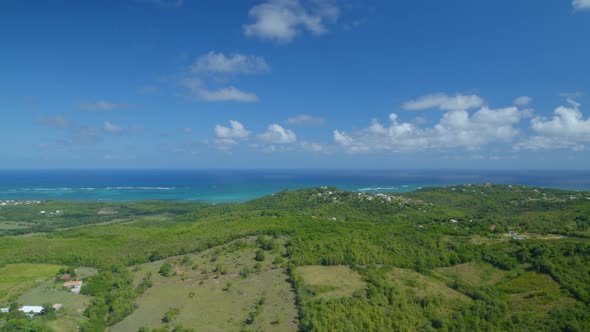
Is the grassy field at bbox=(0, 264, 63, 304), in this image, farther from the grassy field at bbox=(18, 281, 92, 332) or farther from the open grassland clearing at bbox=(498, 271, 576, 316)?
the open grassland clearing at bbox=(498, 271, 576, 316)

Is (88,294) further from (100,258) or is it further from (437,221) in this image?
(437,221)

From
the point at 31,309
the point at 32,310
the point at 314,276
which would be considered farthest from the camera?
the point at 314,276

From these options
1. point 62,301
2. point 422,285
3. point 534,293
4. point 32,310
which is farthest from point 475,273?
point 32,310

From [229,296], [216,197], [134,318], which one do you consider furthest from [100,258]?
[216,197]

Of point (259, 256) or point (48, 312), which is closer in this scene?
point (48, 312)

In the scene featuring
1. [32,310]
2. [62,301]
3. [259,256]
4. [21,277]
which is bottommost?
[62,301]

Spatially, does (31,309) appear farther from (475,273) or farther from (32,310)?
(475,273)

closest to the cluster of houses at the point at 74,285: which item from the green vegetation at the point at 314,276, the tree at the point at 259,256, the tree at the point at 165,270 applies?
the green vegetation at the point at 314,276
